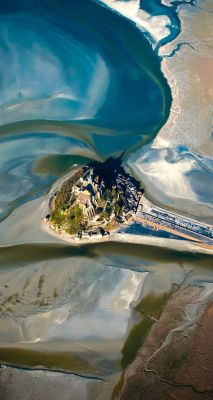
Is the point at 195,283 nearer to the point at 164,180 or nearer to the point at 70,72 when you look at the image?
the point at 164,180

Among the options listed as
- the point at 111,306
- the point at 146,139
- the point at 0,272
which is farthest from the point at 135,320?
the point at 146,139

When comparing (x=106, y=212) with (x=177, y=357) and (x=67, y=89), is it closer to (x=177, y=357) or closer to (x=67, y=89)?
(x=177, y=357)

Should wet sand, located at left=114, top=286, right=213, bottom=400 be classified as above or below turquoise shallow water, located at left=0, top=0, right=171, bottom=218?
below

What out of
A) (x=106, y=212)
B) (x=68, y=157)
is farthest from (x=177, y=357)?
(x=68, y=157)

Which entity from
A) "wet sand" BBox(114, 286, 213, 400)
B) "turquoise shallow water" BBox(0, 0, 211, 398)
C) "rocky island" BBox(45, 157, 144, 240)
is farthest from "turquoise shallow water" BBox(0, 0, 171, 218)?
"wet sand" BBox(114, 286, 213, 400)

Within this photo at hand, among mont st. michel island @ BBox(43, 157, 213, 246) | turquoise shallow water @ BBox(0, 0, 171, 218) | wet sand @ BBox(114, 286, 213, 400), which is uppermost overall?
turquoise shallow water @ BBox(0, 0, 171, 218)

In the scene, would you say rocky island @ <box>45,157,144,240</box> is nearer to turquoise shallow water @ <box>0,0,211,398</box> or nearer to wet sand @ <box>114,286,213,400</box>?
turquoise shallow water @ <box>0,0,211,398</box>

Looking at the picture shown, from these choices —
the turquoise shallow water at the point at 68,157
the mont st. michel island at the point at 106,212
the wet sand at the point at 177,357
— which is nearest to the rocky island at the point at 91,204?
the mont st. michel island at the point at 106,212
